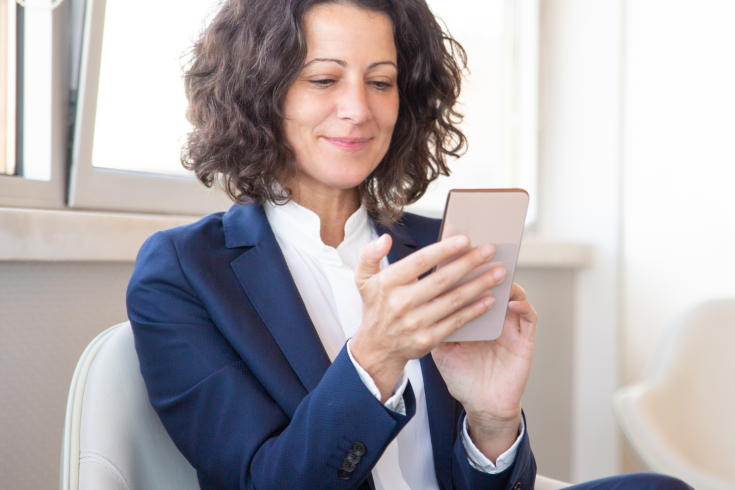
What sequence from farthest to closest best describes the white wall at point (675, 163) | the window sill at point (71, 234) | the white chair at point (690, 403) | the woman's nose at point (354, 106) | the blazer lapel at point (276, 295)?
1. the white wall at point (675, 163)
2. the white chair at point (690, 403)
3. the window sill at point (71, 234)
4. the woman's nose at point (354, 106)
5. the blazer lapel at point (276, 295)

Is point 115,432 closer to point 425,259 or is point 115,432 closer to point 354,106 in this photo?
point 425,259

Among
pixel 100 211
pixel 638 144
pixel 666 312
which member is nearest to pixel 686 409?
pixel 666 312

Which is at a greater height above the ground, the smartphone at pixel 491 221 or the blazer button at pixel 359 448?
the smartphone at pixel 491 221

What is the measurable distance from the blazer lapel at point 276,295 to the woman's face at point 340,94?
6.5 inches

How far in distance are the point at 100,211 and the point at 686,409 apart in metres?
1.76

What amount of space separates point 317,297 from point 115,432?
0.39 meters

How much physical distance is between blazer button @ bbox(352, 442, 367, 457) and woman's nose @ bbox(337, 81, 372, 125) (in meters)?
0.55

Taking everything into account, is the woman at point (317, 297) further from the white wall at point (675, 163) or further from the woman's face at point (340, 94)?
the white wall at point (675, 163)

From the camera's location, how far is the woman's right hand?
0.71 metres

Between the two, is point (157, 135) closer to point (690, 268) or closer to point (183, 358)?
point (183, 358)

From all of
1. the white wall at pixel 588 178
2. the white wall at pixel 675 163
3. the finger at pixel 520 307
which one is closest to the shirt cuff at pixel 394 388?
the finger at pixel 520 307

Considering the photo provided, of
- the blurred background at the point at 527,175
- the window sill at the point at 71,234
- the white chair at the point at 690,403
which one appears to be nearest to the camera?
the window sill at the point at 71,234

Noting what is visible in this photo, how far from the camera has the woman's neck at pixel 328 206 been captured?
→ 120cm

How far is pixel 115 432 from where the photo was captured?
869 mm
